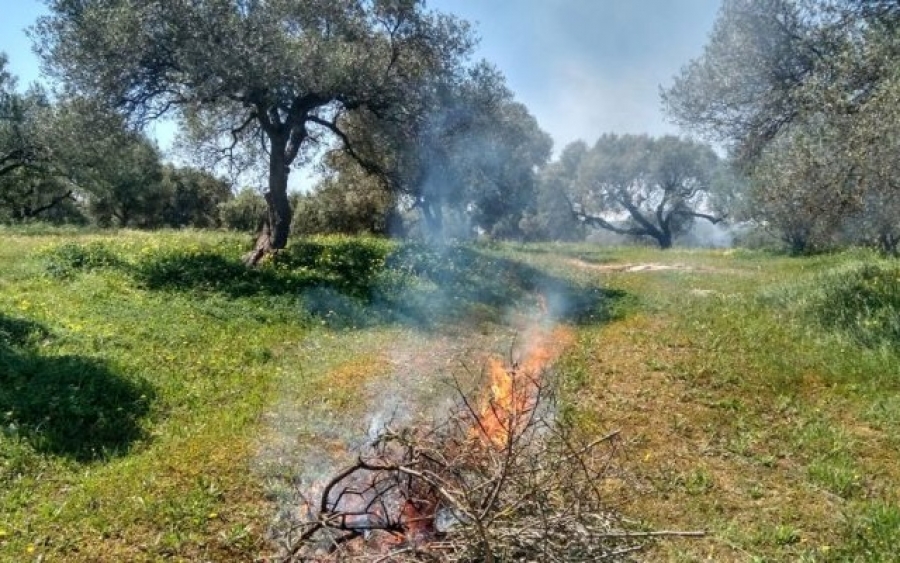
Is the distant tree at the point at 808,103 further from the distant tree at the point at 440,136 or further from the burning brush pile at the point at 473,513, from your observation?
the burning brush pile at the point at 473,513

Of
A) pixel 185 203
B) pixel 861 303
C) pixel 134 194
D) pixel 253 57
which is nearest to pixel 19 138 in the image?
pixel 134 194

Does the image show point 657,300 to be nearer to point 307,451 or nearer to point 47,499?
point 307,451

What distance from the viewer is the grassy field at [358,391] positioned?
5953 mm

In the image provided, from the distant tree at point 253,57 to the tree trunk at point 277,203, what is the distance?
0.09 ft

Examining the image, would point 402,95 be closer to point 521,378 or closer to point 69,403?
point 521,378

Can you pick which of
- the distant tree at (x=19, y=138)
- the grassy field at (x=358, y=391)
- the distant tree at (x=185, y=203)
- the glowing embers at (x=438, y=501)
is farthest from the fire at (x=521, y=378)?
the distant tree at (x=185, y=203)

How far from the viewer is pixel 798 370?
936 centimetres

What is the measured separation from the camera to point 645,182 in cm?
4656

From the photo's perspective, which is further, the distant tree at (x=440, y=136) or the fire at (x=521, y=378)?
the distant tree at (x=440, y=136)

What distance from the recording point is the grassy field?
19.5 feet

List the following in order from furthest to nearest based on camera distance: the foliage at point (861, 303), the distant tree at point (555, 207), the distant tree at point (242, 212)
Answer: the distant tree at point (555, 207), the distant tree at point (242, 212), the foliage at point (861, 303)

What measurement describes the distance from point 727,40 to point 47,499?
1559 cm

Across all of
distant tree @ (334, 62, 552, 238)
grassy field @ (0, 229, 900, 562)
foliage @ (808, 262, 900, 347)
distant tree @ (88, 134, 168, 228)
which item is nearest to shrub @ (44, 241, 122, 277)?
grassy field @ (0, 229, 900, 562)

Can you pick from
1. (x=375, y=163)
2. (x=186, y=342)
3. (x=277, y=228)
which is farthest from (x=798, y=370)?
(x=375, y=163)
